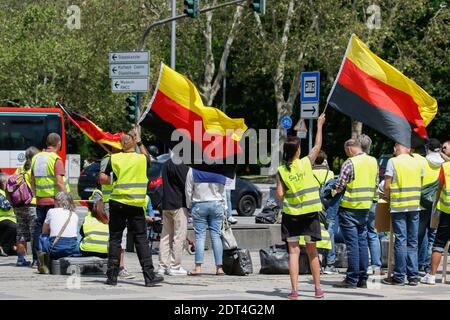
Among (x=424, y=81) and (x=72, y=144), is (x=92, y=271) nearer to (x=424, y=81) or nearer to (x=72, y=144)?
(x=424, y=81)

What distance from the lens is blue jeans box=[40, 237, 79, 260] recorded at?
14.8 metres

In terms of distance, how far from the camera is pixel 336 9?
4847 cm

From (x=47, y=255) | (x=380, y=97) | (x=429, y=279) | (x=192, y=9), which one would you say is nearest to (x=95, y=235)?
(x=47, y=255)

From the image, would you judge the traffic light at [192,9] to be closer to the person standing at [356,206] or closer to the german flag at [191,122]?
the german flag at [191,122]

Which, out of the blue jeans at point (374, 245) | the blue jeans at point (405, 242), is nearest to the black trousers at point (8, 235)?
the blue jeans at point (374, 245)

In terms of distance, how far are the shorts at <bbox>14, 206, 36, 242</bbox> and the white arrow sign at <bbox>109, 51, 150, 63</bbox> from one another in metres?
6.28

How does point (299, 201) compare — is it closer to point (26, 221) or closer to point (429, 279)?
point (429, 279)

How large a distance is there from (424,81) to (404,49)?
180cm

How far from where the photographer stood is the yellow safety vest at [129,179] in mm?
13156

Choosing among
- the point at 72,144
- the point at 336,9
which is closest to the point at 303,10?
the point at 336,9

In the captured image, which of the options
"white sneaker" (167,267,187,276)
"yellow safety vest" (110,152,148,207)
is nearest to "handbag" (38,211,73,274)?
"white sneaker" (167,267,187,276)

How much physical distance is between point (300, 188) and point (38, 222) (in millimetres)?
4684
